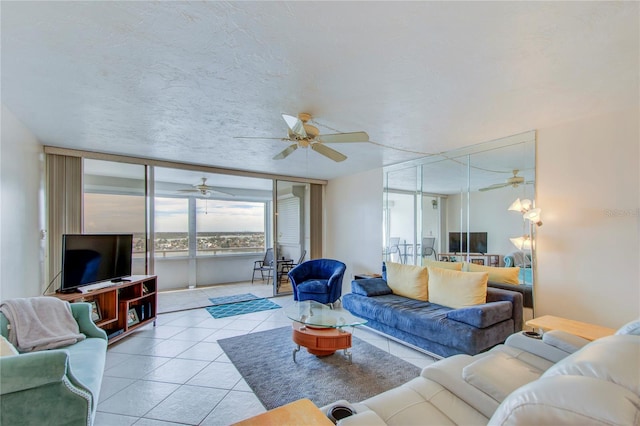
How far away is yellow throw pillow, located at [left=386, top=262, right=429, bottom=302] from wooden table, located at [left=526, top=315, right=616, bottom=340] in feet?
3.93

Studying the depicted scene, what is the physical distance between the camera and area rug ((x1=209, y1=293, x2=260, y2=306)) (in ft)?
18.0

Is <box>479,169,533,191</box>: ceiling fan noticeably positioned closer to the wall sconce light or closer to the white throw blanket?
the wall sconce light

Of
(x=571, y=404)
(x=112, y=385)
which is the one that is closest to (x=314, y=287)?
(x=112, y=385)

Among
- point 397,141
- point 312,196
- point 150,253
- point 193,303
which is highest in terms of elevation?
point 397,141

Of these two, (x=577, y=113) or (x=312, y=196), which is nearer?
(x=577, y=113)

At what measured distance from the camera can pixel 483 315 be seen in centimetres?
269

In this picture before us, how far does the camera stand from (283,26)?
1543 mm

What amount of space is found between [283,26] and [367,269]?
4.67 meters

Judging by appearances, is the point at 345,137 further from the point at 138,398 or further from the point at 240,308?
the point at 240,308

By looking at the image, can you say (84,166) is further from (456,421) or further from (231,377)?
(456,421)

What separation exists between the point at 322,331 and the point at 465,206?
8.78 ft

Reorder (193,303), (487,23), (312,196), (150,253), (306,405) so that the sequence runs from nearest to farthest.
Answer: (306,405) < (487,23) < (150,253) < (193,303) < (312,196)

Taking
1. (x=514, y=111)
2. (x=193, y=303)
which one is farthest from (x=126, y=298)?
(x=514, y=111)

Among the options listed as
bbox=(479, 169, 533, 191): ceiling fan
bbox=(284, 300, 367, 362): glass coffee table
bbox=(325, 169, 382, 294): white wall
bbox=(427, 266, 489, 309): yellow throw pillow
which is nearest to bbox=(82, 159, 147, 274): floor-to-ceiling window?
bbox=(284, 300, 367, 362): glass coffee table
